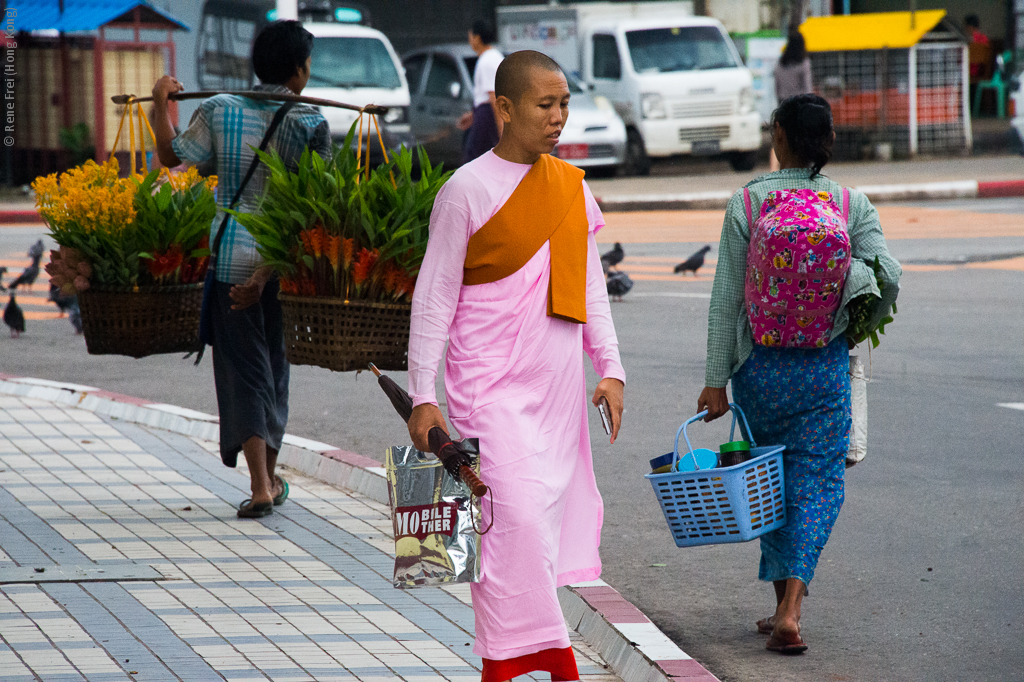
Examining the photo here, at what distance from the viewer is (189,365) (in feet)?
34.1

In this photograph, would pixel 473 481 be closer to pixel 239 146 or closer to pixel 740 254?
pixel 740 254

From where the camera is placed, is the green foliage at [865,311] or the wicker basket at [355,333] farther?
the wicker basket at [355,333]

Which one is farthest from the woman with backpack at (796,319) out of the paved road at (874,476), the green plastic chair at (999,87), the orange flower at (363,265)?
the green plastic chair at (999,87)

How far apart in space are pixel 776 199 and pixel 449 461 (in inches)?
61.5

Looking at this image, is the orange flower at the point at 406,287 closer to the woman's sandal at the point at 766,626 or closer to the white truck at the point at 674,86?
the woman's sandal at the point at 766,626

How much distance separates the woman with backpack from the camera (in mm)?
4301

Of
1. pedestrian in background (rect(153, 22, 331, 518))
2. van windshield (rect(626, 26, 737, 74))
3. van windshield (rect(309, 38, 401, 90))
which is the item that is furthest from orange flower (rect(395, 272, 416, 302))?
van windshield (rect(626, 26, 737, 74))

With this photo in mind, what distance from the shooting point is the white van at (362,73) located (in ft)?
66.0

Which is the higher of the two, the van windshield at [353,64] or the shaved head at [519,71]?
the van windshield at [353,64]

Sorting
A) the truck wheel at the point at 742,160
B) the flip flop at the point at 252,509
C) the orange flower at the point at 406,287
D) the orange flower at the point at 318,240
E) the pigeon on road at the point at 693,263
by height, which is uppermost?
the truck wheel at the point at 742,160

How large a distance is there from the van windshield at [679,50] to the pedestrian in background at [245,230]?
16655mm

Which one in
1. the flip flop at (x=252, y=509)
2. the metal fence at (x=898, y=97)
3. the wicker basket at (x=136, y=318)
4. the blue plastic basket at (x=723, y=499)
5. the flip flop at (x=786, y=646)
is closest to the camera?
the blue plastic basket at (x=723, y=499)

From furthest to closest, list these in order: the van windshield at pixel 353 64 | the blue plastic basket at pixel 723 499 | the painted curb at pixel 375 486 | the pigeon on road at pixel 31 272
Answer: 1. the van windshield at pixel 353 64
2. the pigeon on road at pixel 31 272
3. the painted curb at pixel 375 486
4. the blue plastic basket at pixel 723 499

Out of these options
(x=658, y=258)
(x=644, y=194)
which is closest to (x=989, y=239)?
(x=658, y=258)
